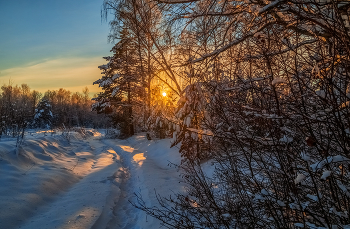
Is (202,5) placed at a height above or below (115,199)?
above

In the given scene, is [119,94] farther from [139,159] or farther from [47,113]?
[47,113]

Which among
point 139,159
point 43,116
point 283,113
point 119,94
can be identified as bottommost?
point 139,159

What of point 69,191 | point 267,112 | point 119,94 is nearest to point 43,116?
point 119,94

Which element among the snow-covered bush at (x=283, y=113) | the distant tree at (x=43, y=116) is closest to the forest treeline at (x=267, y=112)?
the snow-covered bush at (x=283, y=113)

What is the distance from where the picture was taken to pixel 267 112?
1.91 meters

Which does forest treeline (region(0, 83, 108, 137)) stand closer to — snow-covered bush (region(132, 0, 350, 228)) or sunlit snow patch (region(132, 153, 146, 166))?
sunlit snow patch (region(132, 153, 146, 166))

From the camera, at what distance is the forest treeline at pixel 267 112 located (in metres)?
1.51

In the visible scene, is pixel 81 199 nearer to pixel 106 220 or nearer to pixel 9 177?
pixel 106 220

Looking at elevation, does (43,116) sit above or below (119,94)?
below

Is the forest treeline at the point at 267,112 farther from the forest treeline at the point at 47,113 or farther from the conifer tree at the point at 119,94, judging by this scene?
the conifer tree at the point at 119,94

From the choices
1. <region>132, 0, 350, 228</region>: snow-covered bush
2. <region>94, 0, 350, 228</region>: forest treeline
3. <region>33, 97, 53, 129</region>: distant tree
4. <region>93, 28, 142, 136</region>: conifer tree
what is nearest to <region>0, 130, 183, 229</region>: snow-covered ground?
<region>94, 0, 350, 228</region>: forest treeline

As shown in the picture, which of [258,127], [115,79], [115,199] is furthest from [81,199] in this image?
[115,79]

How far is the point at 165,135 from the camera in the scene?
13.3m

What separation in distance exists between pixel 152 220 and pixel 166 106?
5.23 meters
